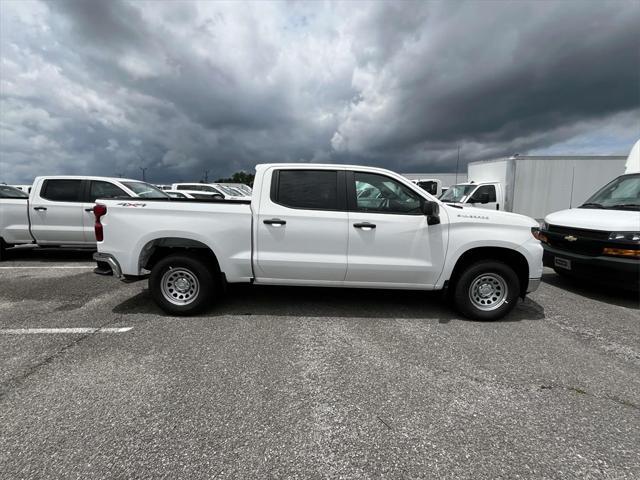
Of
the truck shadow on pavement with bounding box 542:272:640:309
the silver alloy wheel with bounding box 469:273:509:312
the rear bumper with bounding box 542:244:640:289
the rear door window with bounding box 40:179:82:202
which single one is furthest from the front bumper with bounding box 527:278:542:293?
the rear door window with bounding box 40:179:82:202

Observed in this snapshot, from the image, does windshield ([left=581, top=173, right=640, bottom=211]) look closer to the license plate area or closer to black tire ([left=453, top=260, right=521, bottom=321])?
the license plate area

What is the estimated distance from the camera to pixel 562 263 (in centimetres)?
519

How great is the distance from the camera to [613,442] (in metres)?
2.06

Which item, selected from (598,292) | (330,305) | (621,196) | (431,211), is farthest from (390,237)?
(621,196)

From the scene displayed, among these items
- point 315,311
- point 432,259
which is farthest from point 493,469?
point 315,311

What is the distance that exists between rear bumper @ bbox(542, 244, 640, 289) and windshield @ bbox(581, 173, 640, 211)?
1237mm

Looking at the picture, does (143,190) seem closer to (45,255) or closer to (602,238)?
(45,255)

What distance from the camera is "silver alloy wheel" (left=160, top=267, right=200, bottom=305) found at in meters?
3.93

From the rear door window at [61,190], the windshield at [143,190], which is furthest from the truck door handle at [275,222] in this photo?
the rear door window at [61,190]

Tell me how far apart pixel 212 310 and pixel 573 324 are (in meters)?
4.57

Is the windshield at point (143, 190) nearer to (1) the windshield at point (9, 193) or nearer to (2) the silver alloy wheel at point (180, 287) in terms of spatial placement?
(1) the windshield at point (9, 193)

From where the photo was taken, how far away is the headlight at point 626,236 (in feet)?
14.7

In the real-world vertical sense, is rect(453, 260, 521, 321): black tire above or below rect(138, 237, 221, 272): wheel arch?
below

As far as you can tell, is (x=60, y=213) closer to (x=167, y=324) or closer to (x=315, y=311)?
(x=167, y=324)
